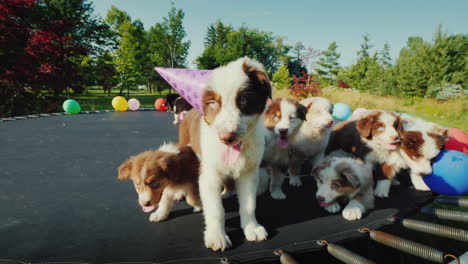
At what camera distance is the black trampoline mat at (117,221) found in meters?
1.78

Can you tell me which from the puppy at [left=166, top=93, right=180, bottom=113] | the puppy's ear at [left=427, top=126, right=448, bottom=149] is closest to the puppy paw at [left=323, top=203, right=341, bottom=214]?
the puppy's ear at [left=427, top=126, right=448, bottom=149]

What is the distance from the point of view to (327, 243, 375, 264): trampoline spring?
64.2 inches

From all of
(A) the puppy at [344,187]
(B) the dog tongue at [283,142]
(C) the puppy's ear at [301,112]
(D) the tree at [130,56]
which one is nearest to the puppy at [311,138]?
(C) the puppy's ear at [301,112]

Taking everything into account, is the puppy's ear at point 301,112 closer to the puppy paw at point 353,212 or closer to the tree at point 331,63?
the puppy paw at point 353,212

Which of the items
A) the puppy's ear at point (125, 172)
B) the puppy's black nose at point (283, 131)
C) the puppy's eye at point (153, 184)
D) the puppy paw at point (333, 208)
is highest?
the puppy's black nose at point (283, 131)

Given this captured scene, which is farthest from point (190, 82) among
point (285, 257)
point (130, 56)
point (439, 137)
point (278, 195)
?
point (130, 56)

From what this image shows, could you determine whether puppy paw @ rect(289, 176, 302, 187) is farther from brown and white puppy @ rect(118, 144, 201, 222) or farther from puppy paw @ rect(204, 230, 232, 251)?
puppy paw @ rect(204, 230, 232, 251)

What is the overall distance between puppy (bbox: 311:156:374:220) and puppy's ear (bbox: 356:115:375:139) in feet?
1.98

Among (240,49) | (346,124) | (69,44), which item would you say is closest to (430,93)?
(346,124)

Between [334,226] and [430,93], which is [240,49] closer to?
[430,93]

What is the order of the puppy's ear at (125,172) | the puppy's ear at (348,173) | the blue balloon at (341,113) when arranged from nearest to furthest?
the puppy's ear at (125,172)
the puppy's ear at (348,173)
the blue balloon at (341,113)

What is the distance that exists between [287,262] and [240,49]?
47.2 meters

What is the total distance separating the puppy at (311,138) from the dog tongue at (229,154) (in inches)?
55.5

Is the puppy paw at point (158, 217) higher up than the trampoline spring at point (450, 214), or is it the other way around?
the puppy paw at point (158, 217)
